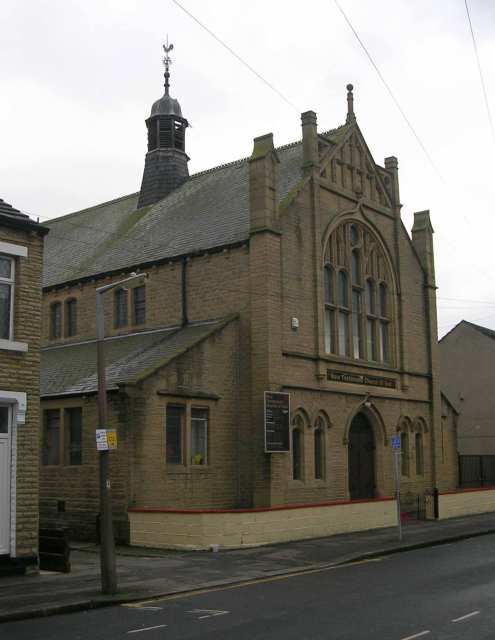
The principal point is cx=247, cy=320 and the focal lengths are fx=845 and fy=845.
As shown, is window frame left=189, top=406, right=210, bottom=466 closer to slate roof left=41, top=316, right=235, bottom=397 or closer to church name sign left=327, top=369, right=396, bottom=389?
slate roof left=41, top=316, right=235, bottom=397

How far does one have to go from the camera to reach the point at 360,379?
30.8m

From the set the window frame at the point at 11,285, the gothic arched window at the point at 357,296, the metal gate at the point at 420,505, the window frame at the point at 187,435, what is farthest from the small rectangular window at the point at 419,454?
the window frame at the point at 11,285

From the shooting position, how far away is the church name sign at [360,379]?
29400 millimetres

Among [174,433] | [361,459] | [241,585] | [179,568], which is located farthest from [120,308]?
[241,585]

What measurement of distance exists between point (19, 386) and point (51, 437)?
911 cm

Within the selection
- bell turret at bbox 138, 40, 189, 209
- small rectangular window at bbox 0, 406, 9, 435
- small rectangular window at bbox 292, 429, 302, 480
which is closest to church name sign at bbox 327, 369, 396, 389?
small rectangular window at bbox 292, 429, 302, 480

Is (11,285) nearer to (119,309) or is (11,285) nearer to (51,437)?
(51,437)

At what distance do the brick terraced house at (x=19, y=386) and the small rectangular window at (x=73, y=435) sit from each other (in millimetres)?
7778

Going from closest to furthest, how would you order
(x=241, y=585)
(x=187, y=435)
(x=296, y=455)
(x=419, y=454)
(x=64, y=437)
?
1. (x=241, y=585)
2. (x=187, y=435)
3. (x=64, y=437)
4. (x=296, y=455)
5. (x=419, y=454)

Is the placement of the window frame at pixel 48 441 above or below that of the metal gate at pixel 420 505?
above

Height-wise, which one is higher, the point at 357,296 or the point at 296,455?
the point at 357,296

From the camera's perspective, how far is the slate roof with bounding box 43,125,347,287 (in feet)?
98.0

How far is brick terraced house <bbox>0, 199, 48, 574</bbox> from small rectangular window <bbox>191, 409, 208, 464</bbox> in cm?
824

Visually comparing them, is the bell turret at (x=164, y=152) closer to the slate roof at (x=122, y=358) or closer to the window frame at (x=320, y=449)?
the slate roof at (x=122, y=358)
